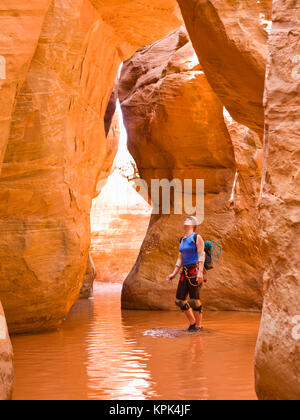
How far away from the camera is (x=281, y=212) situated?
3.60 metres

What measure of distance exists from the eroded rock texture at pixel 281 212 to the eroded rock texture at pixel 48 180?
499cm

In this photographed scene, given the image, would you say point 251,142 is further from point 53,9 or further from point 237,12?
point 237,12

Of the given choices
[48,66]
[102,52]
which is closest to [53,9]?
[48,66]

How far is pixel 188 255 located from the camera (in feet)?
25.9

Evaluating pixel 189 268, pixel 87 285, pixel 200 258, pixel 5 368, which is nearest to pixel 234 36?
pixel 200 258

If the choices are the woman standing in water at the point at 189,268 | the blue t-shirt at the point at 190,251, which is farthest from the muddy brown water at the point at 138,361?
the blue t-shirt at the point at 190,251

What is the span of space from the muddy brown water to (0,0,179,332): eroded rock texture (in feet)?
1.83

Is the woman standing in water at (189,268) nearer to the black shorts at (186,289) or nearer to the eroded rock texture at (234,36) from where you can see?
the black shorts at (186,289)

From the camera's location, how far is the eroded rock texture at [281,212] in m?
3.49

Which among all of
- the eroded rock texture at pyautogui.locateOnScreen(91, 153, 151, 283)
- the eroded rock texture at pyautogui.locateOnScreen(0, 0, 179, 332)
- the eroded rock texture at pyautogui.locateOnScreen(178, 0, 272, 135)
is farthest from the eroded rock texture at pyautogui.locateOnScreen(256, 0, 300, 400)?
the eroded rock texture at pyautogui.locateOnScreen(91, 153, 151, 283)

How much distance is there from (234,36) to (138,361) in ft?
11.1

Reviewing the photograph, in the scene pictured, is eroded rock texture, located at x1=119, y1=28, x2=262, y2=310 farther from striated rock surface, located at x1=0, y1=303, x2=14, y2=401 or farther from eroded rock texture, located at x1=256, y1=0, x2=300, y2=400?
eroded rock texture, located at x1=256, y1=0, x2=300, y2=400

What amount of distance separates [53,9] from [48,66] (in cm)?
77

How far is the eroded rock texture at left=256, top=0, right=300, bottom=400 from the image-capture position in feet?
11.4
